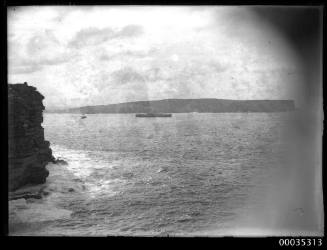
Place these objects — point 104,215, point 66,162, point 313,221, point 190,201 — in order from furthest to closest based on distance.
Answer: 1. point 190,201
2. point 66,162
3. point 104,215
4. point 313,221

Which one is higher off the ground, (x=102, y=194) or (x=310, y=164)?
(x=310, y=164)

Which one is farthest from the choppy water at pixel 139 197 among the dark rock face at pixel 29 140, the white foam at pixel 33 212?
the dark rock face at pixel 29 140

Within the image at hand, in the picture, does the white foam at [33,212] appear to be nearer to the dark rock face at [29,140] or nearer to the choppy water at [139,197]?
the choppy water at [139,197]

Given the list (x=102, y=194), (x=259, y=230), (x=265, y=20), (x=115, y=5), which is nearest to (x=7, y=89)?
(x=115, y=5)

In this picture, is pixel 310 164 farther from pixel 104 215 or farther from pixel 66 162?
pixel 66 162

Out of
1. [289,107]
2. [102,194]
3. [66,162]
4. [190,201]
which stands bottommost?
[190,201]

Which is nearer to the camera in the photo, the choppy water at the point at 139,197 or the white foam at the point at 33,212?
the white foam at the point at 33,212

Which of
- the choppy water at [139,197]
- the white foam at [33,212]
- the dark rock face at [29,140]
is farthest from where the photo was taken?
the dark rock face at [29,140]

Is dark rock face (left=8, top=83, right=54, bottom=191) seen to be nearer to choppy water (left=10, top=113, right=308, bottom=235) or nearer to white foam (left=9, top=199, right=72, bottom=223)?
choppy water (left=10, top=113, right=308, bottom=235)
